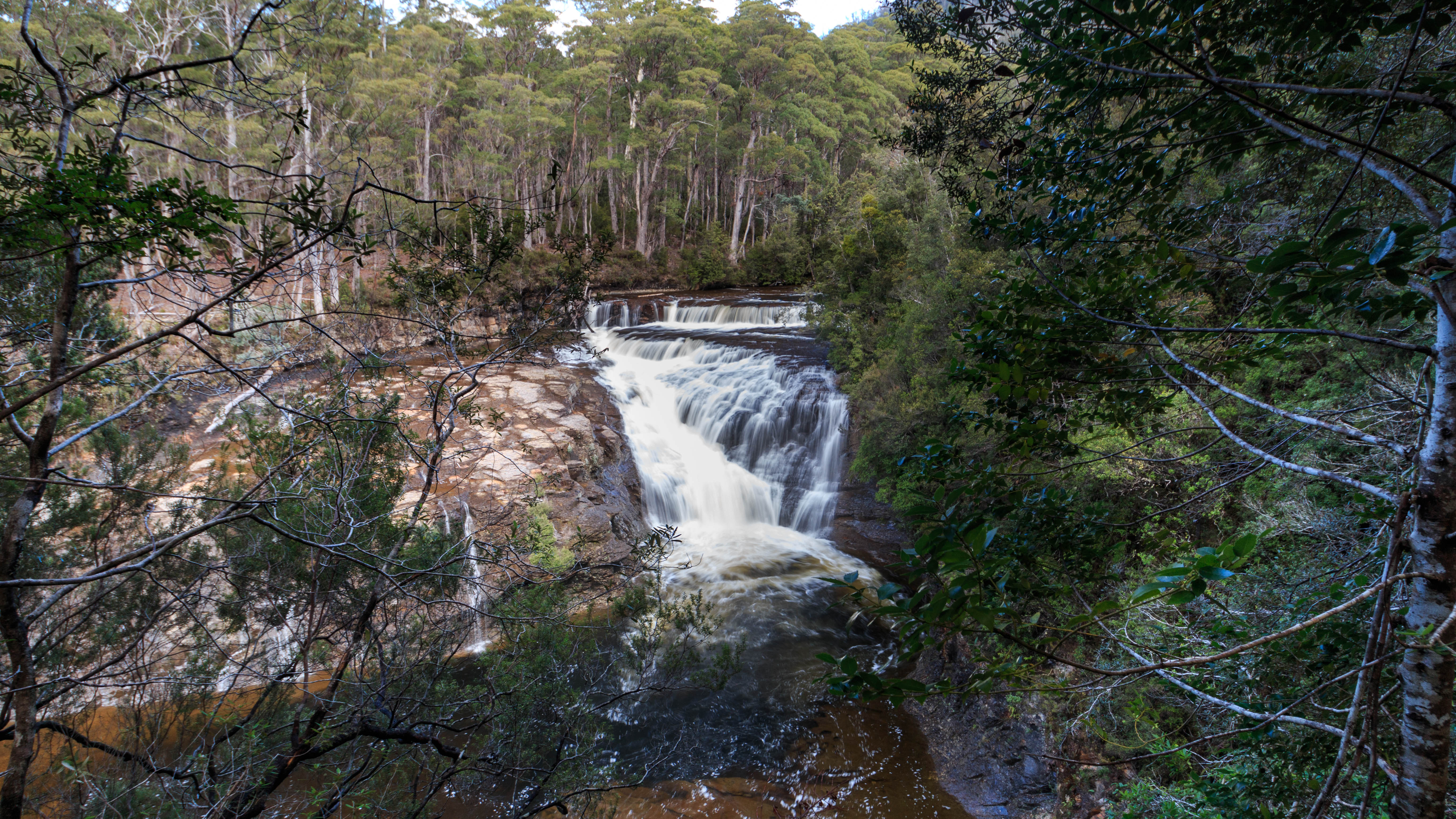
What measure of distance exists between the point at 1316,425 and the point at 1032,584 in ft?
3.06

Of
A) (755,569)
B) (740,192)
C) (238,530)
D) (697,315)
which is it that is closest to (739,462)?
(755,569)

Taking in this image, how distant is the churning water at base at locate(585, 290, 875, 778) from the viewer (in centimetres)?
691

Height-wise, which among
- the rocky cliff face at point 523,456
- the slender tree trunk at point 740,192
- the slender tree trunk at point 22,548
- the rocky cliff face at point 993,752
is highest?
the slender tree trunk at point 740,192

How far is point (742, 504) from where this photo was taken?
39.6 ft

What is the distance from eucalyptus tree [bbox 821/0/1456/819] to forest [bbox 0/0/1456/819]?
0.08 feet

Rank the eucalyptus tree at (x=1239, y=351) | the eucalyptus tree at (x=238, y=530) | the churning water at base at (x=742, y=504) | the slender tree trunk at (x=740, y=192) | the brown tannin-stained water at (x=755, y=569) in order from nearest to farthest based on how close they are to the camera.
Answer: 1. the eucalyptus tree at (x=1239, y=351)
2. the eucalyptus tree at (x=238, y=530)
3. the brown tannin-stained water at (x=755, y=569)
4. the churning water at base at (x=742, y=504)
5. the slender tree trunk at (x=740, y=192)

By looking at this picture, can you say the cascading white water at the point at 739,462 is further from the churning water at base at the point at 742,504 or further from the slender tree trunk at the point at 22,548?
the slender tree trunk at the point at 22,548

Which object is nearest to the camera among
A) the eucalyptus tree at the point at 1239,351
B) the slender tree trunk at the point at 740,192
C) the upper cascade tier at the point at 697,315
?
the eucalyptus tree at the point at 1239,351

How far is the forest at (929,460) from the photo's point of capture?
159cm

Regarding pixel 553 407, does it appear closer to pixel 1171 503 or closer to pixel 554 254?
pixel 1171 503

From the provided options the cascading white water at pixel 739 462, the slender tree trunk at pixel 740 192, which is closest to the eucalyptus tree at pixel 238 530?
the cascading white water at pixel 739 462

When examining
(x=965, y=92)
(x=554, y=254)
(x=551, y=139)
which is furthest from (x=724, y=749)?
(x=551, y=139)

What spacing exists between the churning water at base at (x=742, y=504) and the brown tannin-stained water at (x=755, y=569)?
0.03m

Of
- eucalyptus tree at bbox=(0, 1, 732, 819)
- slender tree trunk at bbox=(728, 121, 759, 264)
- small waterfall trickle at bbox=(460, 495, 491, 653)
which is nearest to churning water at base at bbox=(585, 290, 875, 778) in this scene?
eucalyptus tree at bbox=(0, 1, 732, 819)
